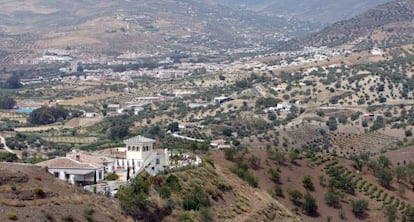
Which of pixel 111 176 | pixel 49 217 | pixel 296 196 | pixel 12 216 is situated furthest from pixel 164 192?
pixel 296 196

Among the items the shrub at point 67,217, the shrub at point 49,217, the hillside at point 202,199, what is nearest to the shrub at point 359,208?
the hillside at point 202,199

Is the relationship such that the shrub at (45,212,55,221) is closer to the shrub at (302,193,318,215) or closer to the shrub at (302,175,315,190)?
the shrub at (302,193,318,215)

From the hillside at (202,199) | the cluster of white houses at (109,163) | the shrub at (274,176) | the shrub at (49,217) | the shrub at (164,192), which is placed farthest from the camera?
the shrub at (274,176)

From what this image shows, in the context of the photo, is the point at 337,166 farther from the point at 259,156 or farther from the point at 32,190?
the point at 32,190

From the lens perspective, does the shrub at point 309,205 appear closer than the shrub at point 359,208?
Yes

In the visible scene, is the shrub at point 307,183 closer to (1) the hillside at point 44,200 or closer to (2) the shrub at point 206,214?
(2) the shrub at point 206,214

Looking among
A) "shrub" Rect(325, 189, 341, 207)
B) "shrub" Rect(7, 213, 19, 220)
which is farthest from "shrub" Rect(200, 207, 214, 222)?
"shrub" Rect(325, 189, 341, 207)

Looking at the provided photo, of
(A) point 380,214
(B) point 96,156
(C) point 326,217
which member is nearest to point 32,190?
(B) point 96,156

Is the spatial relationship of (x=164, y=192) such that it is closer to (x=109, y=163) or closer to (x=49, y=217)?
(x=109, y=163)
